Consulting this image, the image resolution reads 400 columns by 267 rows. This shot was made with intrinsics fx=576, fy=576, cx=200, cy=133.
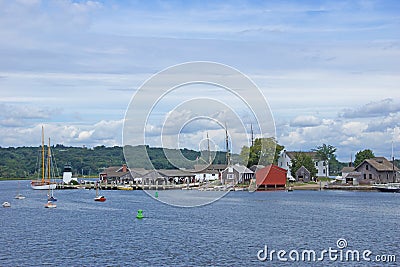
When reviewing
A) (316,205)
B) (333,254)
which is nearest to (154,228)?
(333,254)

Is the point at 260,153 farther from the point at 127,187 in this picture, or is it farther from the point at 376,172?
the point at 127,187

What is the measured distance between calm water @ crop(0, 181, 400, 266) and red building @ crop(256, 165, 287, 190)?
100 feet

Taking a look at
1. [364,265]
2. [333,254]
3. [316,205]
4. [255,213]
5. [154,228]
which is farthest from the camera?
[316,205]

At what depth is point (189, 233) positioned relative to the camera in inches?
1657

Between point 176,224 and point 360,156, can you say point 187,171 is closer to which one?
point 360,156

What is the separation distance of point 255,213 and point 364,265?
27.3 metres

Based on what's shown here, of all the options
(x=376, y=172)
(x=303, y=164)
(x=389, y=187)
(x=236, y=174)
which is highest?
(x=303, y=164)

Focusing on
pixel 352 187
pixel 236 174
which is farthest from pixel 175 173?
pixel 352 187

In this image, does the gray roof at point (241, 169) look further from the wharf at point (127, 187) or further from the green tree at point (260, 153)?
the wharf at point (127, 187)

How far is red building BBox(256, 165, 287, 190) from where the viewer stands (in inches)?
3834

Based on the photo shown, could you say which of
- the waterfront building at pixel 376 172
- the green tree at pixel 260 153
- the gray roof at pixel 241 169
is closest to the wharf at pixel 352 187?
the waterfront building at pixel 376 172

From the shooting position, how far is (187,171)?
386 ft

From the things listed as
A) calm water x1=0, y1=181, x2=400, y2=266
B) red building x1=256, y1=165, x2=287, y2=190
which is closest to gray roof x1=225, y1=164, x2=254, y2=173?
red building x1=256, y1=165, x2=287, y2=190

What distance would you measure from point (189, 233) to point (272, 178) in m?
57.3
